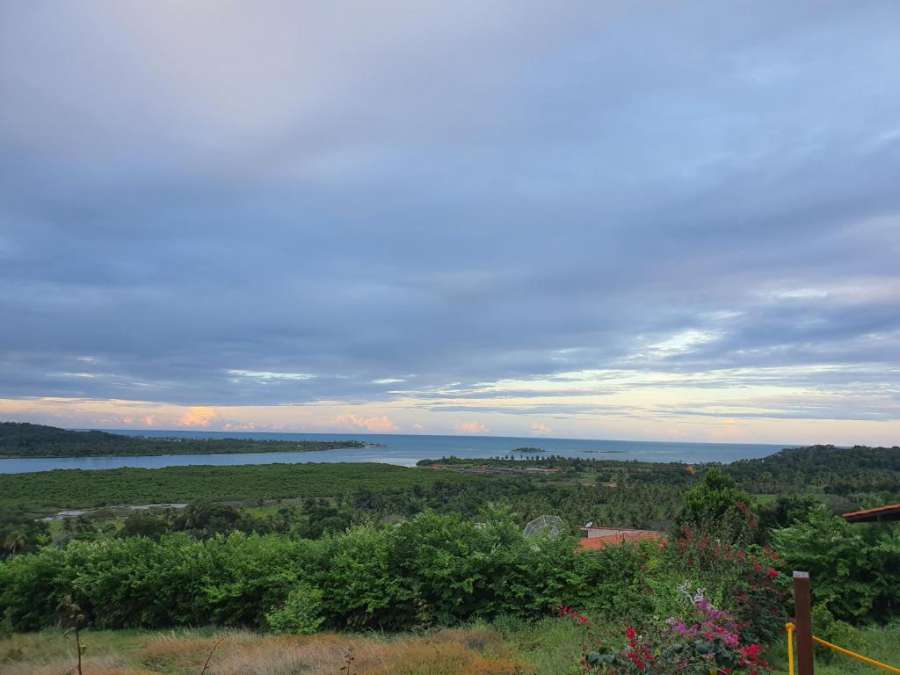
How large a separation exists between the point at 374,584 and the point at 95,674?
404 centimetres

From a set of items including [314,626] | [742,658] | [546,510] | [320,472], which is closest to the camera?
[742,658]

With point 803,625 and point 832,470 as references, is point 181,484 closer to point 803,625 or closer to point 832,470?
point 832,470

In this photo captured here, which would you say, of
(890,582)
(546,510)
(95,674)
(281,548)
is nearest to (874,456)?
(546,510)

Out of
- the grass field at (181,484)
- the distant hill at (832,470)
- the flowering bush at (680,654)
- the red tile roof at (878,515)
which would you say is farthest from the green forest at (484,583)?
the grass field at (181,484)

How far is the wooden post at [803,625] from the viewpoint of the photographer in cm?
461

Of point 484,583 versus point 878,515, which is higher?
point 878,515

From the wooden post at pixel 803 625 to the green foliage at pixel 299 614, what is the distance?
6843mm

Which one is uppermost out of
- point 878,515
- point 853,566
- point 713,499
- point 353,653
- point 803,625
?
point 878,515

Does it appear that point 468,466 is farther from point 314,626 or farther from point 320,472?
point 314,626

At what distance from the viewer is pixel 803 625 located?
4.62m

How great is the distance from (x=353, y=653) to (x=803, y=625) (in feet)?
16.1

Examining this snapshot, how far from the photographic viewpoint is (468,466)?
115m

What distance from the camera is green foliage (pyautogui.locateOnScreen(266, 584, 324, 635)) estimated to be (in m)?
9.65

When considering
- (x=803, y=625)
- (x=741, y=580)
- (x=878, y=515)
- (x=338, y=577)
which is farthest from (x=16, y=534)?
(x=803, y=625)
